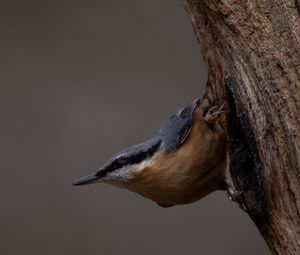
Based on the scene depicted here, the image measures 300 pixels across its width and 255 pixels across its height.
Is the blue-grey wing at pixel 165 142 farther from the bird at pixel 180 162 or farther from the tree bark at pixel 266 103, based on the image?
the tree bark at pixel 266 103

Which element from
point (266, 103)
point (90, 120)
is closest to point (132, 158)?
point (266, 103)

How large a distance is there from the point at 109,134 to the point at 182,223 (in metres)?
0.76

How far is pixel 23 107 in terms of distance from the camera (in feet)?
17.3

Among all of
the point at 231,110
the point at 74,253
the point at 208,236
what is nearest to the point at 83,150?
the point at 74,253

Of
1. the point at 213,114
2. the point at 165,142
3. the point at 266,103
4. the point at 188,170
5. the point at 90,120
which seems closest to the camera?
the point at 266,103

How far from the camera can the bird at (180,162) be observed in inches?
129

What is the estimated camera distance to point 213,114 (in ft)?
10.1

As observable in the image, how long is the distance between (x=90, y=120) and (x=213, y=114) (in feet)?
7.27

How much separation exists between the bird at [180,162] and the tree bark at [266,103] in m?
0.41

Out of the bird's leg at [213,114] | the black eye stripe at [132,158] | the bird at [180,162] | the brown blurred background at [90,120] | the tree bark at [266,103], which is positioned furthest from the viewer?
the brown blurred background at [90,120]

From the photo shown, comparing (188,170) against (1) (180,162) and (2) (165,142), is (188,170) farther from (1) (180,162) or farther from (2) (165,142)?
(2) (165,142)

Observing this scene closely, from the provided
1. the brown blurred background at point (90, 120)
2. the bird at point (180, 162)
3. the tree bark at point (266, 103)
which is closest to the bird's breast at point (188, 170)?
the bird at point (180, 162)

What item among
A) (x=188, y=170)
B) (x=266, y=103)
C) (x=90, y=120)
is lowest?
(x=188, y=170)

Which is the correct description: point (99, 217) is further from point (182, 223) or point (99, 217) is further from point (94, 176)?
point (94, 176)
